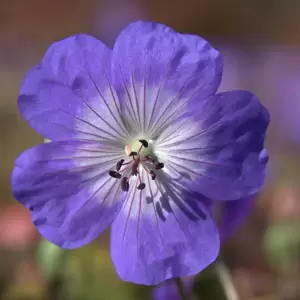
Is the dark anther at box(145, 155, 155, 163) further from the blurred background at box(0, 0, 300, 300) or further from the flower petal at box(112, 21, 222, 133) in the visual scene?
the blurred background at box(0, 0, 300, 300)

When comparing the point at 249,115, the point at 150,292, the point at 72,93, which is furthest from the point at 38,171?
the point at 150,292

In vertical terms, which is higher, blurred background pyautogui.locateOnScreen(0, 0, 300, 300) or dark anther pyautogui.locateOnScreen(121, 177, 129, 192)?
dark anther pyautogui.locateOnScreen(121, 177, 129, 192)

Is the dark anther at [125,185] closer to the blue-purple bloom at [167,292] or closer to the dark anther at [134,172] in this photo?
the dark anther at [134,172]

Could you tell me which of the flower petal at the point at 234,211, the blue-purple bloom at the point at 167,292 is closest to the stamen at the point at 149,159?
the flower petal at the point at 234,211

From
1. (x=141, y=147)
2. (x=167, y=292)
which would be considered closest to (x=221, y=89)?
(x=167, y=292)

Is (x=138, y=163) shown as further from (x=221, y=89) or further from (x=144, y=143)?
(x=221, y=89)

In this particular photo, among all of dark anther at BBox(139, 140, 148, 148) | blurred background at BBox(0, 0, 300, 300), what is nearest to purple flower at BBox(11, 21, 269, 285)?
dark anther at BBox(139, 140, 148, 148)

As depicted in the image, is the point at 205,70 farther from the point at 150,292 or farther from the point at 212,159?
the point at 150,292
